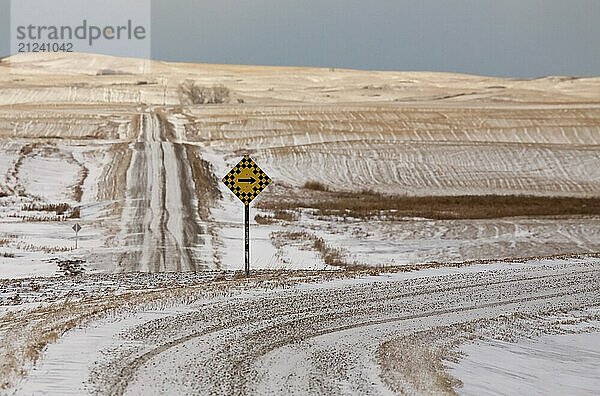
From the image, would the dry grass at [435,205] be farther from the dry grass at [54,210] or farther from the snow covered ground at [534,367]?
the snow covered ground at [534,367]

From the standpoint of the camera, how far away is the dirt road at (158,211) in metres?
25.3

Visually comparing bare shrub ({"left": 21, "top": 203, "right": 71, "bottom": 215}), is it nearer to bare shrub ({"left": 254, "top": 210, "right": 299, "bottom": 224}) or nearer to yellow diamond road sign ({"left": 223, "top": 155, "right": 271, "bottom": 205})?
bare shrub ({"left": 254, "top": 210, "right": 299, "bottom": 224})

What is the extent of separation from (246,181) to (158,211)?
16264 mm

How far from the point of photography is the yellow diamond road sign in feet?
65.5

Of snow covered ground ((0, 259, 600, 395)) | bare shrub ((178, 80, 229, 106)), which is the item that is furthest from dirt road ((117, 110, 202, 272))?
bare shrub ((178, 80, 229, 106))

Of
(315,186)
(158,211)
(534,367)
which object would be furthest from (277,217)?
(534,367)

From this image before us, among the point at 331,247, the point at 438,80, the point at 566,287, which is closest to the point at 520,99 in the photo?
the point at 438,80

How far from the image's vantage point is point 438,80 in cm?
15550

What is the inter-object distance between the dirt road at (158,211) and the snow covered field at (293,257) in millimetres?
172

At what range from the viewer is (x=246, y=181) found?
65.9 ft

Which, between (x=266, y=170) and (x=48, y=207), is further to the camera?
(x=266, y=170)

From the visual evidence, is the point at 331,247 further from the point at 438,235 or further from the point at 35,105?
the point at 35,105

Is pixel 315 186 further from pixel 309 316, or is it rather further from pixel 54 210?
pixel 309 316

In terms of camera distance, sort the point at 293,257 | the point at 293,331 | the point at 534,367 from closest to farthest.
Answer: the point at 534,367 < the point at 293,331 < the point at 293,257
